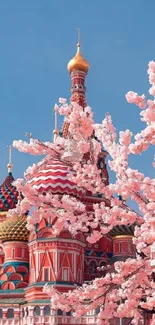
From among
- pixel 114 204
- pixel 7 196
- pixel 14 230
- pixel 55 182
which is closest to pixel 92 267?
pixel 14 230

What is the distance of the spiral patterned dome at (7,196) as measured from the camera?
39.1 meters

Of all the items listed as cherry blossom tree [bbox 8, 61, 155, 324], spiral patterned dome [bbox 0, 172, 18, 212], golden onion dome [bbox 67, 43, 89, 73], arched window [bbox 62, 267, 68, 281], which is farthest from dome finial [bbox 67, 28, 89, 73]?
cherry blossom tree [bbox 8, 61, 155, 324]

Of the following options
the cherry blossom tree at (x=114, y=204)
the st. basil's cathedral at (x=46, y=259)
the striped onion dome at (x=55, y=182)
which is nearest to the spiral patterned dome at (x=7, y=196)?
the st. basil's cathedral at (x=46, y=259)

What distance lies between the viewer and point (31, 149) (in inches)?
377

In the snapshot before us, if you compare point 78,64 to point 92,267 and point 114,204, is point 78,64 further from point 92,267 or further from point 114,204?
point 114,204

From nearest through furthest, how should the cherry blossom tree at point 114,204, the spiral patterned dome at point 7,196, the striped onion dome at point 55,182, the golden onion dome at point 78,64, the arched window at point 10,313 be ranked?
the cherry blossom tree at point 114,204 < the striped onion dome at point 55,182 < the arched window at point 10,313 < the golden onion dome at point 78,64 < the spiral patterned dome at point 7,196

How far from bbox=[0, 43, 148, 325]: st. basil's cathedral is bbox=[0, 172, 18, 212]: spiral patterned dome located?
4.29m

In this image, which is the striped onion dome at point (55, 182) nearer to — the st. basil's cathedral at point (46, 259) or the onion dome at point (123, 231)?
the st. basil's cathedral at point (46, 259)

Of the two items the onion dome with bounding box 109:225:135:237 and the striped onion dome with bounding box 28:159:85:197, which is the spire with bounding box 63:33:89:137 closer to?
the striped onion dome with bounding box 28:159:85:197

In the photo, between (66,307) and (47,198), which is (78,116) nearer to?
(47,198)

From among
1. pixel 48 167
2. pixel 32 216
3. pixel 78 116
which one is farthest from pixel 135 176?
pixel 48 167

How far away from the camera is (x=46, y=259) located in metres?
29.2

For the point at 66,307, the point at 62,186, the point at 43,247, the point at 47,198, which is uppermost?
the point at 62,186

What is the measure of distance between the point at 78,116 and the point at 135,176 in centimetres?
118
